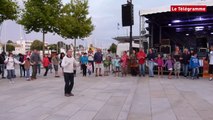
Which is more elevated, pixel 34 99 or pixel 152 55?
pixel 152 55

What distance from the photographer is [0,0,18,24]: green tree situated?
66.6ft

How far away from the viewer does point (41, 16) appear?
28.9 metres

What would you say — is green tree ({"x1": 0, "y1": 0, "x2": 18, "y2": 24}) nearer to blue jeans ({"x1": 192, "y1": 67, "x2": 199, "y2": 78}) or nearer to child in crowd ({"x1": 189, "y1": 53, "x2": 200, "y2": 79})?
child in crowd ({"x1": 189, "y1": 53, "x2": 200, "y2": 79})

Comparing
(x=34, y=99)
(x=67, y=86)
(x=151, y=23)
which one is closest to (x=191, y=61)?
(x=151, y=23)

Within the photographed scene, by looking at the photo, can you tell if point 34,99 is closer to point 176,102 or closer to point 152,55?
point 176,102

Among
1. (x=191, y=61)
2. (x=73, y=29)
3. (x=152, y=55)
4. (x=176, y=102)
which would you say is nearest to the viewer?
(x=176, y=102)

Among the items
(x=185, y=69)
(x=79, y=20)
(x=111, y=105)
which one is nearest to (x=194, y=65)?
(x=185, y=69)

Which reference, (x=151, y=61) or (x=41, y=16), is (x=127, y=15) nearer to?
(x=151, y=61)

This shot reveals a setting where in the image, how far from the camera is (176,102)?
1073 centimetres

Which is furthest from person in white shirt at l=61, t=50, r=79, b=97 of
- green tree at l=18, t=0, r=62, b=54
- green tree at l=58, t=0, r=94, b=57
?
green tree at l=58, t=0, r=94, b=57

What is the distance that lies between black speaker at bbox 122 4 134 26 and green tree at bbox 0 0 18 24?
6416mm

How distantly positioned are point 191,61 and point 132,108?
9.86 meters

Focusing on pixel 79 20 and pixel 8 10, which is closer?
pixel 8 10

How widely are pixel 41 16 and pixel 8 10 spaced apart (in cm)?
808
